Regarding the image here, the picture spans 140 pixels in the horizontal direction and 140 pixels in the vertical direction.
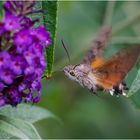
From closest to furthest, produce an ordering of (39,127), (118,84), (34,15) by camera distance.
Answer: (34,15) < (118,84) < (39,127)

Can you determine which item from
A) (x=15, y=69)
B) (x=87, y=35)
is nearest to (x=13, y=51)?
(x=15, y=69)

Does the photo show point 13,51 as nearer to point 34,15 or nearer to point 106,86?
point 34,15

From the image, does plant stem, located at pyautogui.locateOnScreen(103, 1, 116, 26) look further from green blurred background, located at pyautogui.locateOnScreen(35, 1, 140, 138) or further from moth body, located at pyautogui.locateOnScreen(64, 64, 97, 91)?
moth body, located at pyautogui.locateOnScreen(64, 64, 97, 91)

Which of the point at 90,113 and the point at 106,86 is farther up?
the point at 106,86

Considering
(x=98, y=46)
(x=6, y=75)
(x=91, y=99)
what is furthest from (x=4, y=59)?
(x=91, y=99)

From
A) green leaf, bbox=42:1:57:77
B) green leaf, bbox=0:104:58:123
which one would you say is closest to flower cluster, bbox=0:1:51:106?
green leaf, bbox=42:1:57:77

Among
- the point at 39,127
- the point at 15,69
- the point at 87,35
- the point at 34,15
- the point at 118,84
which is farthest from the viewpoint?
the point at 87,35

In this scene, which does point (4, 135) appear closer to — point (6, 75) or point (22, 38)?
point (6, 75)
